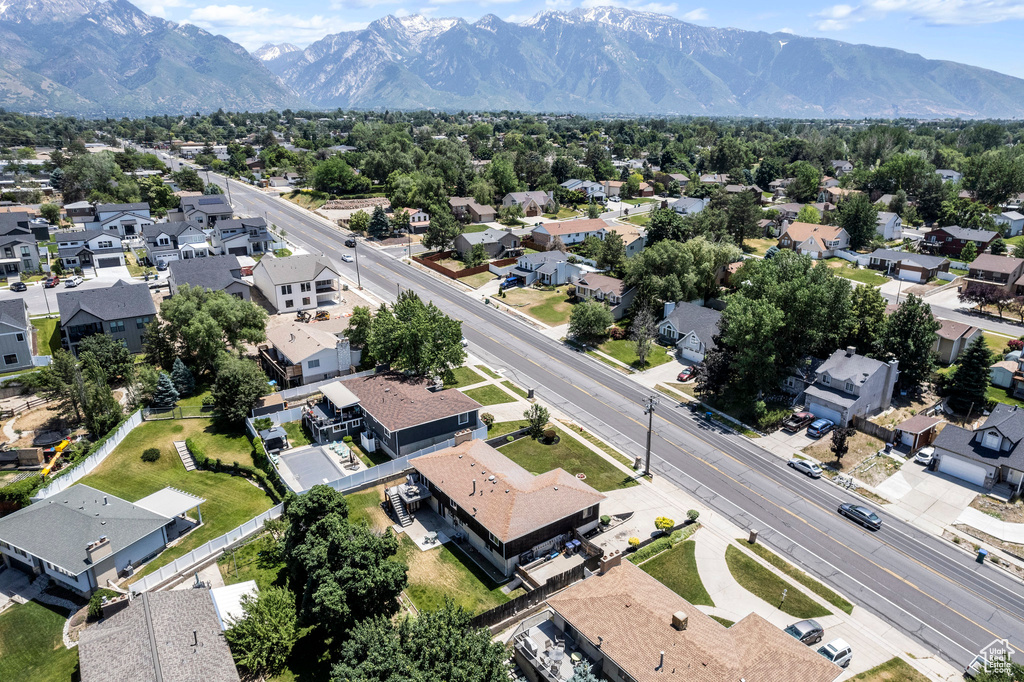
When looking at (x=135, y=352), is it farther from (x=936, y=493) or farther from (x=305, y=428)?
(x=936, y=493)

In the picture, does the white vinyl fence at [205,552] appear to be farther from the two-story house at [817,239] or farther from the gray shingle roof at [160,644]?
the two-story house at [817,239]

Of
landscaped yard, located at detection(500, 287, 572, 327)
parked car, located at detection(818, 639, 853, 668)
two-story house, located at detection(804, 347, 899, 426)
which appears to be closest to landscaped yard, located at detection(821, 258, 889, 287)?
two-story house, located at detection(804, 347, 899, 426)

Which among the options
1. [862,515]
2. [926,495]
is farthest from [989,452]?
[862,515]

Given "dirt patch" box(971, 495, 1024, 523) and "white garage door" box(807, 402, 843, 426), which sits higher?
"white garage door" box(807, 402, 843, 426)

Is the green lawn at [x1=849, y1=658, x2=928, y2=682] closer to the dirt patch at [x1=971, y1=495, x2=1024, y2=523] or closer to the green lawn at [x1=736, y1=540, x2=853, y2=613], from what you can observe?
the green lawn at [x1=736, y1=540, x2=853, y2=613]

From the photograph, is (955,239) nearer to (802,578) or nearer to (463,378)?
(463,378)
